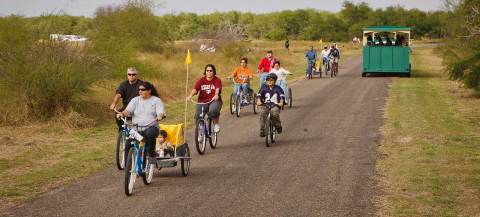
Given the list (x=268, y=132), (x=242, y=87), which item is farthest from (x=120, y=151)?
(x=242, y=87)

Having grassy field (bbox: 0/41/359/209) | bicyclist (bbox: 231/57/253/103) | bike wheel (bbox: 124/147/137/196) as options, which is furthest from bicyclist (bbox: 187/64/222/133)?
bicyclist (bbox: 231/57/253/103)

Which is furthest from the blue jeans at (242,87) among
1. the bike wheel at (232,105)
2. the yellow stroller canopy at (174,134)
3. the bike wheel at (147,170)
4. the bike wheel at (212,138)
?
the bike wheel at (147,170)

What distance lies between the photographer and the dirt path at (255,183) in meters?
9.48

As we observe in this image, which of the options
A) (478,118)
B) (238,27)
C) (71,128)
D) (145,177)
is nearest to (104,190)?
(145,177)

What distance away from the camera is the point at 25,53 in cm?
1955

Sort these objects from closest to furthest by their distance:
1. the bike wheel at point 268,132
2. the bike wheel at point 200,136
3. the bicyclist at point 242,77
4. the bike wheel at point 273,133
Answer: the bike wheel at point 200,136 → the bike wheel at point 268,132 → the bike wheel at point 273,133 → the bicyclist at point 242,77

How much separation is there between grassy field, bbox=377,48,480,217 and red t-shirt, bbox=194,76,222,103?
354 centimetres

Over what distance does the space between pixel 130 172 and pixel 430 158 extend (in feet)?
20.0

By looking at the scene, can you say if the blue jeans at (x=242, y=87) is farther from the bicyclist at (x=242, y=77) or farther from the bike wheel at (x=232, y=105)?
the bike wheel at (x=232, y=105)

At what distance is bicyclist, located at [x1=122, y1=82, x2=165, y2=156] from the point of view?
36.2 ft

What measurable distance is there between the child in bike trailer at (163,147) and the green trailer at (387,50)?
2756 cm

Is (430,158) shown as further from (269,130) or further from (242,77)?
(242,77)

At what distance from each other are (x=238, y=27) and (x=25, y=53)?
151ft

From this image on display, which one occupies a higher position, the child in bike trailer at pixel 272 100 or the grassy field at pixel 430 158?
the child in bike trailer at pixel 272 100
